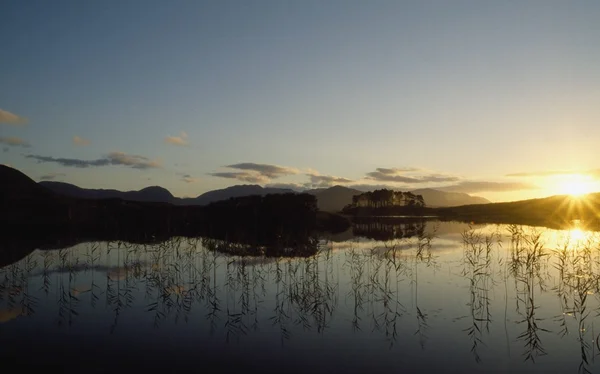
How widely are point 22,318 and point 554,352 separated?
1972cm

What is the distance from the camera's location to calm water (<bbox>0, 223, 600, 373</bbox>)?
42.5 feet

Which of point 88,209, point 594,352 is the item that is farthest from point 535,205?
point 594,352

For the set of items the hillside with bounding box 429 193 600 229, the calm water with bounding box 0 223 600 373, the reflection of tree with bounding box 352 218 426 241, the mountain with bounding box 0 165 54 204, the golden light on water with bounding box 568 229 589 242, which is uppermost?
the mountain with bounding box 0 165 54 204

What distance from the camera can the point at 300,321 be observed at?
1714cm

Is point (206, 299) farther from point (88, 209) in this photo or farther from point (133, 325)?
point (88, 209)

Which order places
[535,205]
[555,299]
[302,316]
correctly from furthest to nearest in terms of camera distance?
[535,205]
[555,299]
[302,316]

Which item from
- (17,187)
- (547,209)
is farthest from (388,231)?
(17,187)

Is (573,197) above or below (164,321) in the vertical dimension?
above

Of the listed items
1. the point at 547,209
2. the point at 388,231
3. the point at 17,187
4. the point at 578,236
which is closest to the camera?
the point at 578,236

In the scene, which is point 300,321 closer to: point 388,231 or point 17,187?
point 388,231

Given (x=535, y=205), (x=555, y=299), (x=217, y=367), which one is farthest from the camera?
(x=535, y=205)

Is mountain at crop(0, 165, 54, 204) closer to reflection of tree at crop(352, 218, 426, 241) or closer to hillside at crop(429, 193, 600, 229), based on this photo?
reflection of tree at crop(352, 218, 426, 241)

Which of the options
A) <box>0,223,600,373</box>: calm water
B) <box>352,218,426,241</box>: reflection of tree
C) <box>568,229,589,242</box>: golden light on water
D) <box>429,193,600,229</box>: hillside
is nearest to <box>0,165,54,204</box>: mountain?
<box>352,218,426,241</box>: reflection of tree

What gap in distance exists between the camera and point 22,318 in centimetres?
1716
